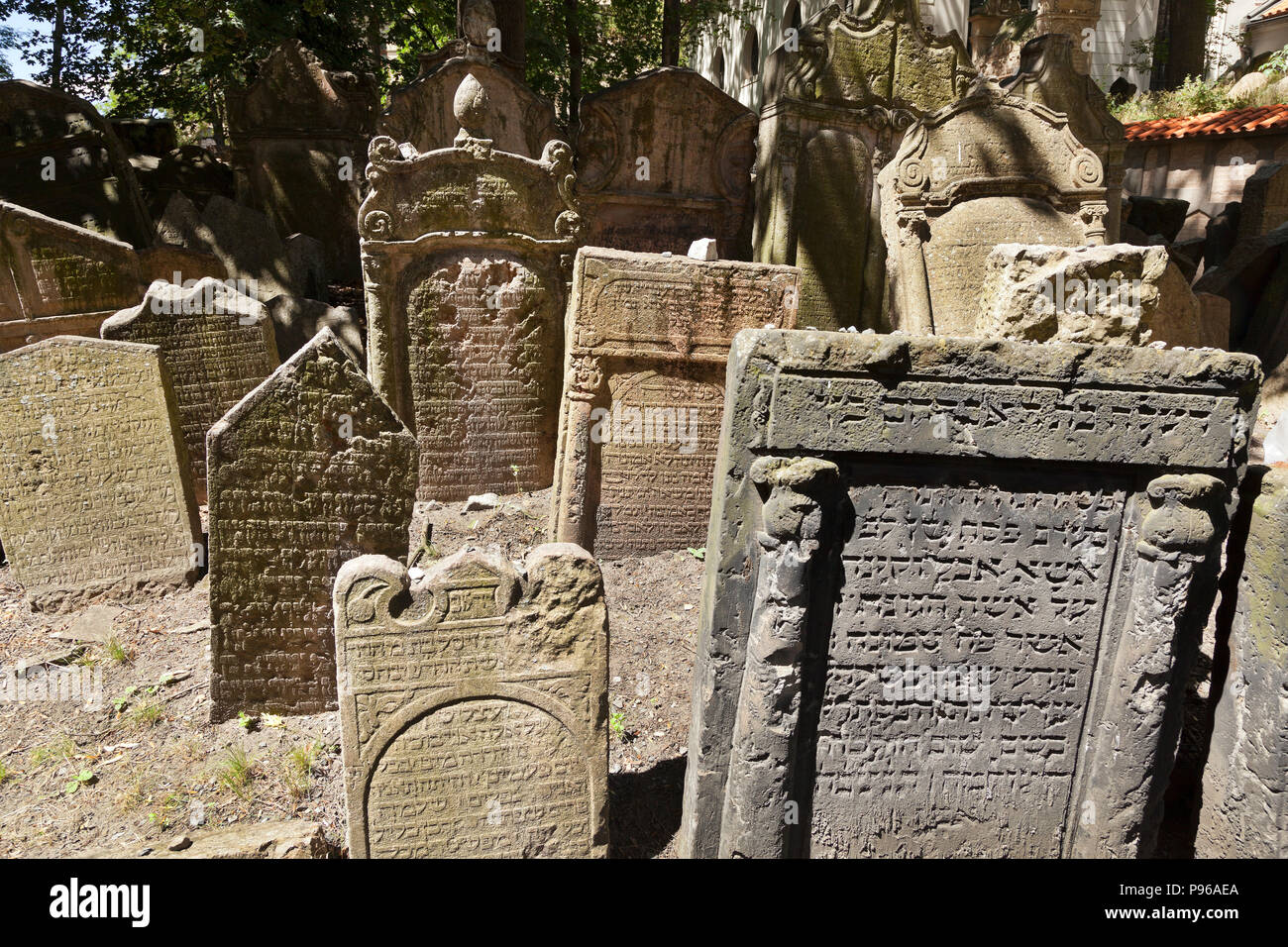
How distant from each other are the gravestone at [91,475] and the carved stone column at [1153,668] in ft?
15.2

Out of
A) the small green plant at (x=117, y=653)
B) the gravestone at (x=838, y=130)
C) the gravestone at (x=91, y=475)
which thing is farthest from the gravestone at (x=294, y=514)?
the gravestone at (x=838, y=130)

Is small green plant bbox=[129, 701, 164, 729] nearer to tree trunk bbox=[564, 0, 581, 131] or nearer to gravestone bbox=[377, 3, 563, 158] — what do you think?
gravestone bbox=[377, 3, 563, 158]

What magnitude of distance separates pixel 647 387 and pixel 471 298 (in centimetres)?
159

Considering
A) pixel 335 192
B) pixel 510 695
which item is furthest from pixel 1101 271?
pixel 335 192

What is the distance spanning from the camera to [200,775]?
344 cm

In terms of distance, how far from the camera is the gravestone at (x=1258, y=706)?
270 cm

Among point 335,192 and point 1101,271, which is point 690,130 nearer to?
point 335,192

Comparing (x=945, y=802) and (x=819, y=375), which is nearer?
(x=819, y=375)

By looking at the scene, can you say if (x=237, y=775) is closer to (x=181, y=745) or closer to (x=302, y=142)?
(x=181, y=745)

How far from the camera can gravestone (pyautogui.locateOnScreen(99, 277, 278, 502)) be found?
515 centimetres

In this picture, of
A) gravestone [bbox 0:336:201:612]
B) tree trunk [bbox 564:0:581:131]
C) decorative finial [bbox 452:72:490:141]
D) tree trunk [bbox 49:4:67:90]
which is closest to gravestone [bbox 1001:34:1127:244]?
decorative finial [bbox 452:72:490:141]

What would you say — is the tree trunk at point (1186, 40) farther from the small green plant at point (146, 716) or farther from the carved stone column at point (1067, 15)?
the small green plant at point (146, 716)

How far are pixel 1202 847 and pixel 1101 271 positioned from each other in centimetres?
214

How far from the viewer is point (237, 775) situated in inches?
132
